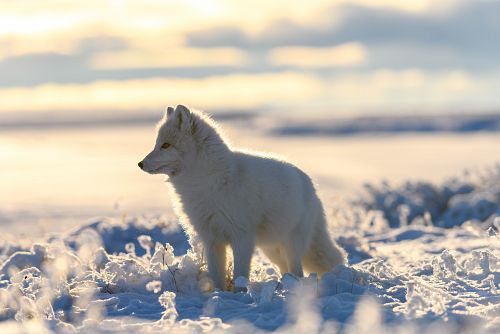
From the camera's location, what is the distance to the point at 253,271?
284 inches

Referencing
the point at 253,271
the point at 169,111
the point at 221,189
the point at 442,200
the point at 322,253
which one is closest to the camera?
the point at 221,189

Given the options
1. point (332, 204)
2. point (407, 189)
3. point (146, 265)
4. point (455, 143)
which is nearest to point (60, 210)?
point (332, 204)

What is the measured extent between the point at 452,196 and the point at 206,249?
10.7 metres

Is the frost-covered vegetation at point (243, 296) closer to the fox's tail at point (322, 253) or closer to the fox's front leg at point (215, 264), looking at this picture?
the fox's front leg at point (215, 264)

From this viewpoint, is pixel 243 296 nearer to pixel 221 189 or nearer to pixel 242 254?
pixel 242 254

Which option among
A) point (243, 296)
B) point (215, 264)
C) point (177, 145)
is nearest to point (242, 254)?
point (215, 264)

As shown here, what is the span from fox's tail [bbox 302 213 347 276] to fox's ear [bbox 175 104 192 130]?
1.80 meters

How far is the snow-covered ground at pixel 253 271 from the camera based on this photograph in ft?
17.1

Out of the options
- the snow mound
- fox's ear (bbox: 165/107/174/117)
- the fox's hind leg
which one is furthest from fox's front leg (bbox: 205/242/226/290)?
the snow mound

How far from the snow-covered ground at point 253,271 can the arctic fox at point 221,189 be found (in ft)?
1.23

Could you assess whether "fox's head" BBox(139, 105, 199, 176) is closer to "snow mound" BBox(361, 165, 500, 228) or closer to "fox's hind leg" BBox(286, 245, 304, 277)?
"fox's hind leg" BBox(286, 245, 304, 277)

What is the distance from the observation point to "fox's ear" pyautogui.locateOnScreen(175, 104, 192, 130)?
6.57 metres

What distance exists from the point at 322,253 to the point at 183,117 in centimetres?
214

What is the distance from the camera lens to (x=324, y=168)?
84.4 feet
